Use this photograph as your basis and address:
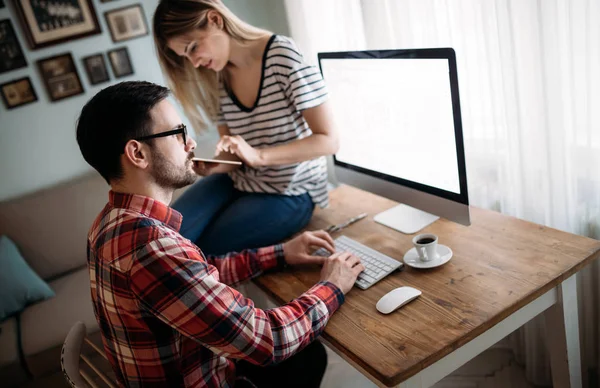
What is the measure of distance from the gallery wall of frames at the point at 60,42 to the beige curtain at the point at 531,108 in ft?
4.98

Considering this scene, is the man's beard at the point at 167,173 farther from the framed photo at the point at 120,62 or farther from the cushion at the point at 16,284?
the framed photo at the point at 120,62

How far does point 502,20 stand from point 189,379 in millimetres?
1214

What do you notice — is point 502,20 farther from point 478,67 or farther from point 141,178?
point 141,178

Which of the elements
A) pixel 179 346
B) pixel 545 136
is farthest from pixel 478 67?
pixel 179 346

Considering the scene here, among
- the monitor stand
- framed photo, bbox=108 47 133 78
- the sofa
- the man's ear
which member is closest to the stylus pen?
the monitor stand

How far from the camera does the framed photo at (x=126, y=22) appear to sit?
9.04 ft

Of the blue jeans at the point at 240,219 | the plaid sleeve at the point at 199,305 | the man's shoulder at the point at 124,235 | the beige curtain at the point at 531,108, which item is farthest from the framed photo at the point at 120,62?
the plaid sleeve at the point at 199,305

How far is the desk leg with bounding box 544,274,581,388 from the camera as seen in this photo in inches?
46.9

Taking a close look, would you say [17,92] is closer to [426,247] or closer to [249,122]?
[249,122]

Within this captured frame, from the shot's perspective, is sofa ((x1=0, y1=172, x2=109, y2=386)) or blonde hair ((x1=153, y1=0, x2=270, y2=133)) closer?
blonde hair ((x1=153, y1=0, x2=270, y2=133))

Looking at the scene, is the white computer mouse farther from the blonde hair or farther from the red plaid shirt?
the blonde hair

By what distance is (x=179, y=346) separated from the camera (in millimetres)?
1055

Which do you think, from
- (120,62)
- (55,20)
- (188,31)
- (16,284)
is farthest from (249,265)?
(55,20)

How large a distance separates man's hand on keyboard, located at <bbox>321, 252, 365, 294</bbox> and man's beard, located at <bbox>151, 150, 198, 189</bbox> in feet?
1.31
